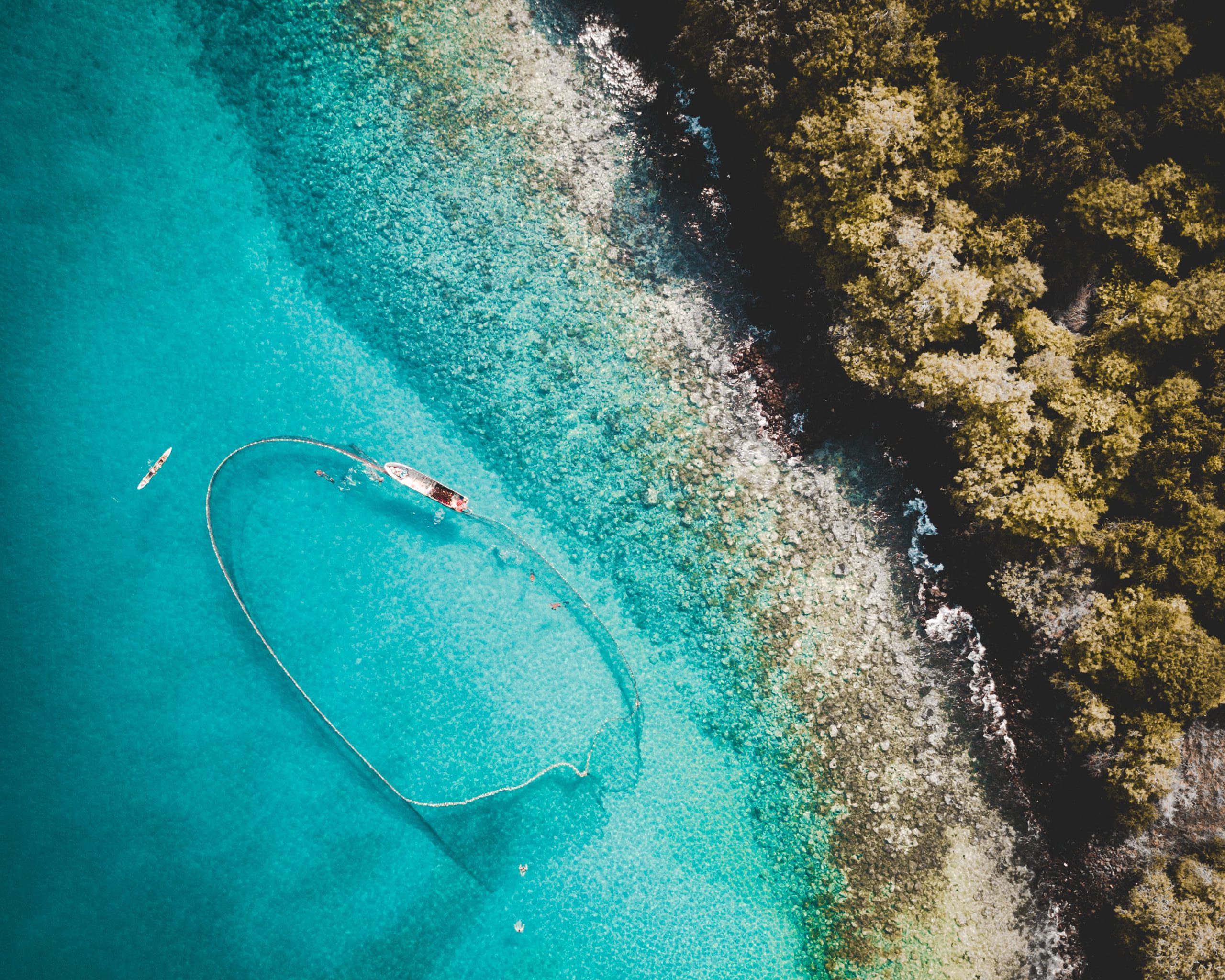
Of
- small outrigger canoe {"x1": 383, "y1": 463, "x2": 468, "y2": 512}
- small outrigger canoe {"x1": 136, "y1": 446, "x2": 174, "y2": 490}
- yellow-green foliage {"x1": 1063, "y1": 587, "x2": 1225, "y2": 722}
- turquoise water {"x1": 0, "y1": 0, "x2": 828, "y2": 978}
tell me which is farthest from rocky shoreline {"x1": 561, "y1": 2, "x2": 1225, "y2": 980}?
small outrigger canoe {"x1": 136, "y1": 446, "x2": 174, "y2": 490}

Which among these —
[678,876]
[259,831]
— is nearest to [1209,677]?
[678,876]

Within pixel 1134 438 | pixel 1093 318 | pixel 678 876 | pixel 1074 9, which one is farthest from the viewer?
pixel 678 876

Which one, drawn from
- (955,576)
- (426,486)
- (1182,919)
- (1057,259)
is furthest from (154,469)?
(1182,919)

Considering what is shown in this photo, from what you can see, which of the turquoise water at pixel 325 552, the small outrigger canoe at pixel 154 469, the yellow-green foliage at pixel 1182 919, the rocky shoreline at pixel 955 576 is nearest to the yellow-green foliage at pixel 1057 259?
the rocky shoreline at pixel 955 576

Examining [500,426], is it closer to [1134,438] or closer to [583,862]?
[583,862]

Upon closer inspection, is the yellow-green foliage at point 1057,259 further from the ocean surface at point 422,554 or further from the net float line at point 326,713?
the net float line at point 326,713

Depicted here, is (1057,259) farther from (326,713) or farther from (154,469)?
(154,469)

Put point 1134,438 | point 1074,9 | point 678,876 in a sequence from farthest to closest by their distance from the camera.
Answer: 1. point 678,876
2. point 1134,438
3. point 1074,9

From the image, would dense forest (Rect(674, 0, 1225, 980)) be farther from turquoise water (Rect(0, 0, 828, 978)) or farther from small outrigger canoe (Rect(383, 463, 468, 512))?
small outrigger canoe (Rect(383, 463, 468, 512))
